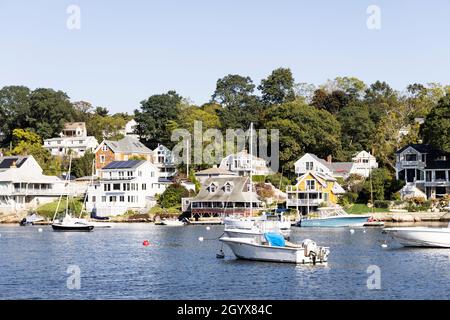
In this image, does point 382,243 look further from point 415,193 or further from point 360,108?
point 360,108

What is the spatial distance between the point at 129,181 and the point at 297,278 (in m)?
66.0

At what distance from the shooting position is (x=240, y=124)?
134000mm

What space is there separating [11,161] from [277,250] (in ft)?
266

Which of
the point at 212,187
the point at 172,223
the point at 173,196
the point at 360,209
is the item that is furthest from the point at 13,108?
the point at 360,209

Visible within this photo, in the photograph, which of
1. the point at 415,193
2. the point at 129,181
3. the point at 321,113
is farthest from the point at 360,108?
the point at 129,181

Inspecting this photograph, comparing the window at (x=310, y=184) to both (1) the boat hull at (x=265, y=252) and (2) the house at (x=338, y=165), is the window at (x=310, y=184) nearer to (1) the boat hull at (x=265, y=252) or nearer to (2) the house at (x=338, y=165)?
(2) the house at (x=338, y=165)

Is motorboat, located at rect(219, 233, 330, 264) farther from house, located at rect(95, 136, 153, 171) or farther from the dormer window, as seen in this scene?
house, located at rect(95, 136, 153, 171)

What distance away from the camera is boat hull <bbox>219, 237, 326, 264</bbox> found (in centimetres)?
4669

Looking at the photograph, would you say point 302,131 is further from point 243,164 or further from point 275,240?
point 275,240

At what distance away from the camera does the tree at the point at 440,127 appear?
3792 inches

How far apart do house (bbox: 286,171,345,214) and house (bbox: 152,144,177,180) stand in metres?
23.6

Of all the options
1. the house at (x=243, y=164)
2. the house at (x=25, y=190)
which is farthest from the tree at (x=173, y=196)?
the house at (x=25, y=190)

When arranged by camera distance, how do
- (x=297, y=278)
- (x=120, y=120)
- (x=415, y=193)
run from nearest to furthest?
(x=297, y=278) → (x=415, y=193) → (x=120, y=120)

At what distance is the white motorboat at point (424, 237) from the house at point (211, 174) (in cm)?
5115
